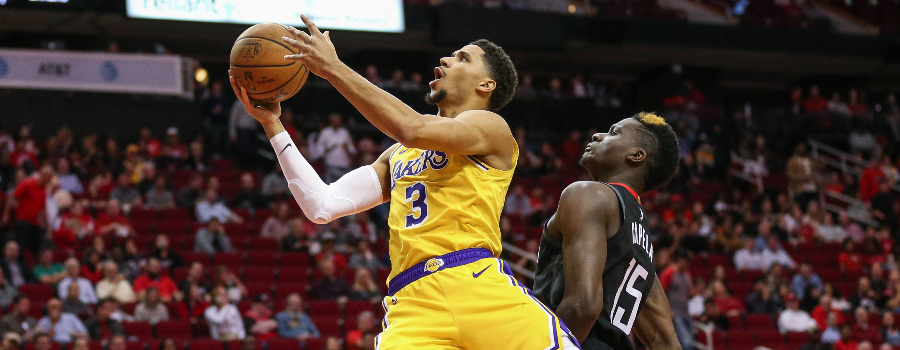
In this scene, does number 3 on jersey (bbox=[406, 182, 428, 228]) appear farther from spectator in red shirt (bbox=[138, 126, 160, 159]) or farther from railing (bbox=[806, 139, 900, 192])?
railing (bbox=[806, 139, 900, 192])

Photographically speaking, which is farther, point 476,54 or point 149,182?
point 149,182

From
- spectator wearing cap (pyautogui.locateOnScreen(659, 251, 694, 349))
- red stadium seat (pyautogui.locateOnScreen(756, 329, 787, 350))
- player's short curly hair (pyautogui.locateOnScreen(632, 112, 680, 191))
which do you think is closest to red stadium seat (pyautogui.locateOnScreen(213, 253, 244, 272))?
spectator wearing cap (pyautogui.locateOnScreen(659, 251, 694, 349))

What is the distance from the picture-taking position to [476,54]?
12.5ft

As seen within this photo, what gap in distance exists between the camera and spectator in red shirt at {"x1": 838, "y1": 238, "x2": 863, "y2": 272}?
15578 mm

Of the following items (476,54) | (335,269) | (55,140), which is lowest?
(335,269)

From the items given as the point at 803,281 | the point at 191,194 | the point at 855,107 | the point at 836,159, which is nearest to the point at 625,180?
the point at 191,194

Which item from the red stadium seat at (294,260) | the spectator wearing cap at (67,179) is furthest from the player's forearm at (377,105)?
the spectator wearing cap at (67,179)

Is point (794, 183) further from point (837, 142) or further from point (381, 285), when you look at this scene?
point (381, 285)

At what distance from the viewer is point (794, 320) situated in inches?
521

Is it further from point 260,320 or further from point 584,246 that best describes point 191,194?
point 584,246

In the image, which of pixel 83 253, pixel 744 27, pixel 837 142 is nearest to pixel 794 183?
pixel 837 142

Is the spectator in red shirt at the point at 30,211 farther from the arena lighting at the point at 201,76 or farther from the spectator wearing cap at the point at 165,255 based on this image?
the arena lighting at the point at 201,76

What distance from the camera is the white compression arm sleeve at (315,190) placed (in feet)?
12.1

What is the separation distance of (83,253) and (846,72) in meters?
19.1
